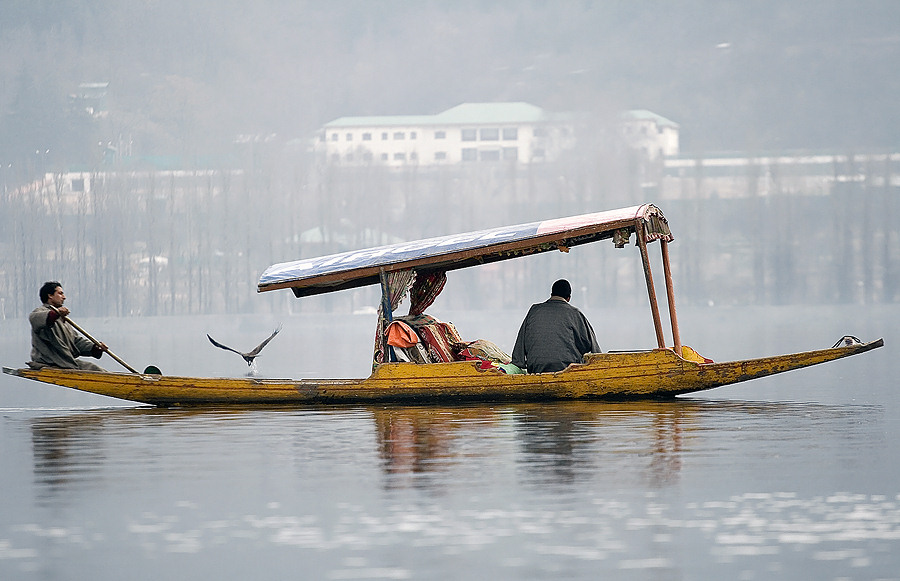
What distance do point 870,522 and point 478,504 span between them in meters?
2.11

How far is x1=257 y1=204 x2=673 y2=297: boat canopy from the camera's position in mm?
13148

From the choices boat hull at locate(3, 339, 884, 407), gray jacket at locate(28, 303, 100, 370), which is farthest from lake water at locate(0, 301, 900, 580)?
gray jacket at locate(28, 303, 100, 370)

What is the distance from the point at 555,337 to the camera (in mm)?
13219

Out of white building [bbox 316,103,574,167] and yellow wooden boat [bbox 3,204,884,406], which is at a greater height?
white building [bbox 316,103,574,167]

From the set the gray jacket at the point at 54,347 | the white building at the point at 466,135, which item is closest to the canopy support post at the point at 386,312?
the gray jacket at the point at 54,347

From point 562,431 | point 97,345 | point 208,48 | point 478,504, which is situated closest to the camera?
point 478,504

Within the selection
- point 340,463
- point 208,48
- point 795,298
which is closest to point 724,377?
point 340,463

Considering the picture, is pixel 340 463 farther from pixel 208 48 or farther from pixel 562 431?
pixel 208 48

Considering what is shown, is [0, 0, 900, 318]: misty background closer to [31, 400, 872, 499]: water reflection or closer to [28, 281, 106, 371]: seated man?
[28, 281, 106, 371]: seated man

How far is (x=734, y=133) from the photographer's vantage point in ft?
343

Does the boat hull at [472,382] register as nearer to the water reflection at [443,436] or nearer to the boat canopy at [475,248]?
the water reflection at [443,436]

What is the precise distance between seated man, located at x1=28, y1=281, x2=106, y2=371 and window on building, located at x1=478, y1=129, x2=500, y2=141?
95379 mm

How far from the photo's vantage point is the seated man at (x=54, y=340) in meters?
14.0

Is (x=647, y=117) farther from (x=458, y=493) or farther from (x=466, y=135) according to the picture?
(x=458, y=493)
